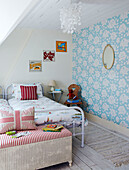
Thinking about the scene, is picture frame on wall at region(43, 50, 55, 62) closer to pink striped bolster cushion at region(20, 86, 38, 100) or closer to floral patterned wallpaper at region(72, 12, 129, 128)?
floral patterned wallpaper at region(72, 12, 129, 128)

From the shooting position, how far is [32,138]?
7.09ft

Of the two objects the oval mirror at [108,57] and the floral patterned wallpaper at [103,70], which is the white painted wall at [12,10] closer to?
the floral patterned wallpaper at [103,70]

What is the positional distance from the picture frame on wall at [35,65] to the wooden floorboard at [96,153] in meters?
2.16

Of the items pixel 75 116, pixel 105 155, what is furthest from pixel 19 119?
pixel 105 155

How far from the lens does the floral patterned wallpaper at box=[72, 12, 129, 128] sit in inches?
135

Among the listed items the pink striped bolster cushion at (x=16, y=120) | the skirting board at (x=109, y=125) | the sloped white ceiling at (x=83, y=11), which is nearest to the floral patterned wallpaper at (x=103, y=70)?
the skirting board at (x=109, y=125)

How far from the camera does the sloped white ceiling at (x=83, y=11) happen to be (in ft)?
9.37

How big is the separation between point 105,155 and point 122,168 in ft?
1.24

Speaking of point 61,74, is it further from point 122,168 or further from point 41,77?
point 122,168

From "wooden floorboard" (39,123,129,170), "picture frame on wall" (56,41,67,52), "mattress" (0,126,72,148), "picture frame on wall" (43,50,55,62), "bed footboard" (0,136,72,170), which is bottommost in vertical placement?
"wooden floorboard" (39,123,129,170)

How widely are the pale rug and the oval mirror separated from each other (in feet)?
4.65

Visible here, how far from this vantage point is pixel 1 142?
2.03 m

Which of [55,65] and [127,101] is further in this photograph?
[55,65]

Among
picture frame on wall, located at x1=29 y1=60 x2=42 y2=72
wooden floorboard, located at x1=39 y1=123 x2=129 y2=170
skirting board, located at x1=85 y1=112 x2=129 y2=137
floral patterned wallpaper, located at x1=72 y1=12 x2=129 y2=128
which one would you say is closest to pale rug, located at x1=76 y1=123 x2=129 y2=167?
wooden floorboard, located at x1=39 y1=123 x2=129 y2=170
